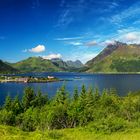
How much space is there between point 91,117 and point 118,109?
9.40 meters

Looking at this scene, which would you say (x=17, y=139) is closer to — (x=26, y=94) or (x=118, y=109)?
(x=118, y=109)

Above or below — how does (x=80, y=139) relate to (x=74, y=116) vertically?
above

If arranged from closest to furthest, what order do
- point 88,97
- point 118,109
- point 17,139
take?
1. point 17,139
2. point 118,109
3. point 88,97

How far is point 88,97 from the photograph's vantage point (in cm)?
8612

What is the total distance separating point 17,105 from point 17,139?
59707 mm

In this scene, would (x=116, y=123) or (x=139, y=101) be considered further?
(x=139, y=101)

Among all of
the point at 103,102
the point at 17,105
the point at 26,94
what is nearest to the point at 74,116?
the point at 103,102

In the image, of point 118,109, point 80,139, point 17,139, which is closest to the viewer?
point 17,139

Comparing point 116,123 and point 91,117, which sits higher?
point 116,123

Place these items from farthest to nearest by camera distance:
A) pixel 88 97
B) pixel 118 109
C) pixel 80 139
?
pixel 88 97
pixel 118 109
pixel 80 139

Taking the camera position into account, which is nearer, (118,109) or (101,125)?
(101,125)

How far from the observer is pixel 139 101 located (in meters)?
70.8

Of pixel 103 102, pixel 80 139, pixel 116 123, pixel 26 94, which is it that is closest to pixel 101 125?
pixel 116 123

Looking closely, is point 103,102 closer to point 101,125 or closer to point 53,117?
point 53,117
